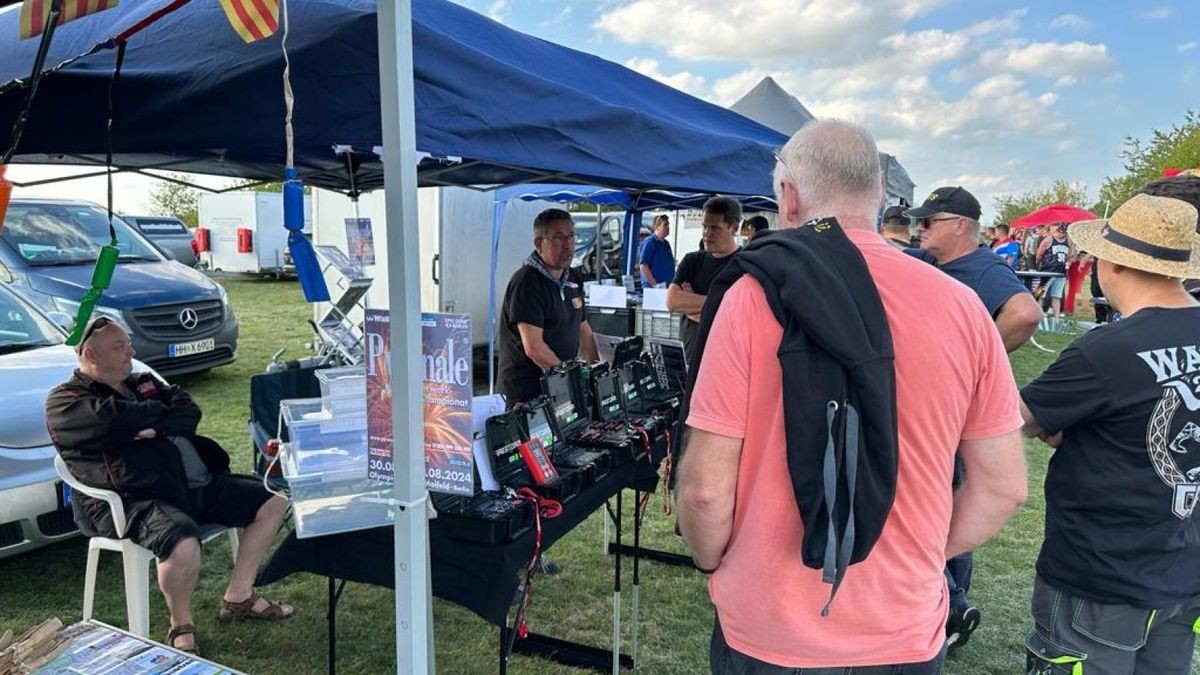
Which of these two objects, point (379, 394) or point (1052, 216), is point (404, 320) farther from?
point (1052, 216)

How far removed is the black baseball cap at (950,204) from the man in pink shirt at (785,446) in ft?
6.36

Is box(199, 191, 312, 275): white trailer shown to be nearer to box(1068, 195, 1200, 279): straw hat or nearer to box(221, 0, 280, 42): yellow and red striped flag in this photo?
box(221, 0, 280, 42): yellow and red striped flag

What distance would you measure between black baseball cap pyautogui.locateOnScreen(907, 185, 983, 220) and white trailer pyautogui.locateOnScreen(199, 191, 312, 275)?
1668cm

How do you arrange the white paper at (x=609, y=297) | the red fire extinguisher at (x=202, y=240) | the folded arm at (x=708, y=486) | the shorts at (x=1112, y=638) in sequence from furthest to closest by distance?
the red fire extinguisher at (x=202, y=240)
the white paper at (x=609, y=297)
the shorts at (x=1112, y=638)
the folded arm at (x=708, y=486)

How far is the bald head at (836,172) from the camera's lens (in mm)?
1253

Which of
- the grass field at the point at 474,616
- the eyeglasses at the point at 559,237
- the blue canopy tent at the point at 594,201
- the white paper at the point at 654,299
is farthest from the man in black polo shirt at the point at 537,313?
the white paper at the point at 654,299

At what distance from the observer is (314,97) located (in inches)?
65.7

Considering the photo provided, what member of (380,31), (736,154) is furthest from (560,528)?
(736,154)

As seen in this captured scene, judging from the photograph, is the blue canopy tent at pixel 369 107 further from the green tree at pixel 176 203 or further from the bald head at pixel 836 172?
the green tree at pixel 176 203

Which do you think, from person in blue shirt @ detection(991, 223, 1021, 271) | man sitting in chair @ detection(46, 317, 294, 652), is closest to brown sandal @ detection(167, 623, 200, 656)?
man sitting in chair @ detection(46, 317, 294, 652)

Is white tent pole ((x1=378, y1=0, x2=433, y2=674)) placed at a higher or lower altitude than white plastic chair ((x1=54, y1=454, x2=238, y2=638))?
higher

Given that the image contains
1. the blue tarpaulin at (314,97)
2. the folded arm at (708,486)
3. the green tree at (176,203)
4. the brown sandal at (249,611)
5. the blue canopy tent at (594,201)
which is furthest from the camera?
the green tree at (176,203)

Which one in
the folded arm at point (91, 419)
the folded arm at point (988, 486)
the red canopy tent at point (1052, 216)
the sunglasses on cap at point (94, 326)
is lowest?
the folded arm at point (91, 419)

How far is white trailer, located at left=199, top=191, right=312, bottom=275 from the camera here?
57.1 ft
